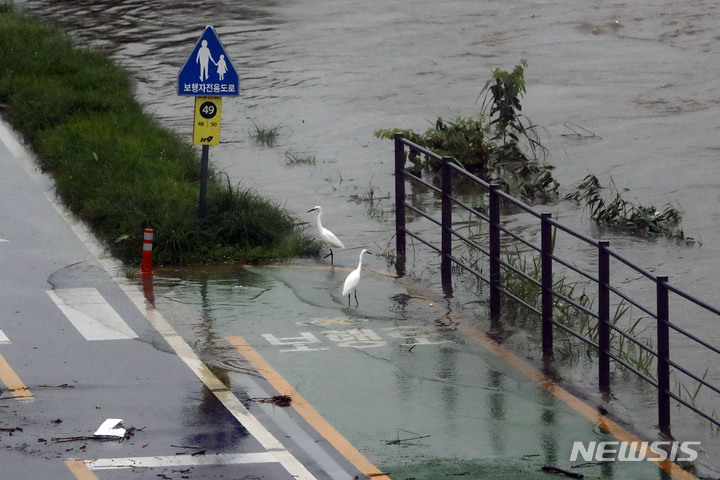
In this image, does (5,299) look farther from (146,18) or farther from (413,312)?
(146,18)

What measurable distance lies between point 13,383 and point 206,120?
14.1ft

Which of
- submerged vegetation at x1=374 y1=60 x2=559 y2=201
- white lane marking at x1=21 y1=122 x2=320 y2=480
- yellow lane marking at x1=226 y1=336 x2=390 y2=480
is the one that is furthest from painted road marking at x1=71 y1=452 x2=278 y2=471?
submerged vegetation at x1=374 y1=60 x2=559 y2=201

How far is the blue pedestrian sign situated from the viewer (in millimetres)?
12383

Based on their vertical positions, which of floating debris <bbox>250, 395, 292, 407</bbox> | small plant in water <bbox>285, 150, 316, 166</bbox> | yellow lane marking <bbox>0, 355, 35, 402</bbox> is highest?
small plant in water <bbox>285, 150, 316, 166</bbox>

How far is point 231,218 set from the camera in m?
13.2

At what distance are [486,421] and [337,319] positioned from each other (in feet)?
8.33

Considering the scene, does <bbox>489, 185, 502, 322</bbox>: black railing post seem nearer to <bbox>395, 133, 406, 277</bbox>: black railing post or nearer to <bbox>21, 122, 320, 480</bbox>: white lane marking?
<bbox>395, 133, 406, 277</bbox>: black railing post

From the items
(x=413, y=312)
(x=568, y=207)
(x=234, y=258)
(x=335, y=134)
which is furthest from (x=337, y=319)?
(x=335, y=134)

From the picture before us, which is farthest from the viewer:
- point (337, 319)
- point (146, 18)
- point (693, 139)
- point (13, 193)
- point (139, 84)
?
point (146, 18)

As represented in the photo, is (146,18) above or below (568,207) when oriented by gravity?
above

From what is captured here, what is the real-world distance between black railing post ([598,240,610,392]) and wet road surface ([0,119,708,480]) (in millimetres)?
346

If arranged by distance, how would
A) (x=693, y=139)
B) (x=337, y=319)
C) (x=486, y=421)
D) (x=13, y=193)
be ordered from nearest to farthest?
1. (x=486, y=421)
2. (x=337, y=319)
3. (x=13, y=193)
4. (x=693, y=139)

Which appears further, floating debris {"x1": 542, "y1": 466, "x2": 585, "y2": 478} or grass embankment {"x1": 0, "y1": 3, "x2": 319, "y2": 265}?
grass embankment {"x1": 0, "y1": 3, "x2": 319, "y2": 265}

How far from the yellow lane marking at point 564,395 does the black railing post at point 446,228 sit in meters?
1.17
